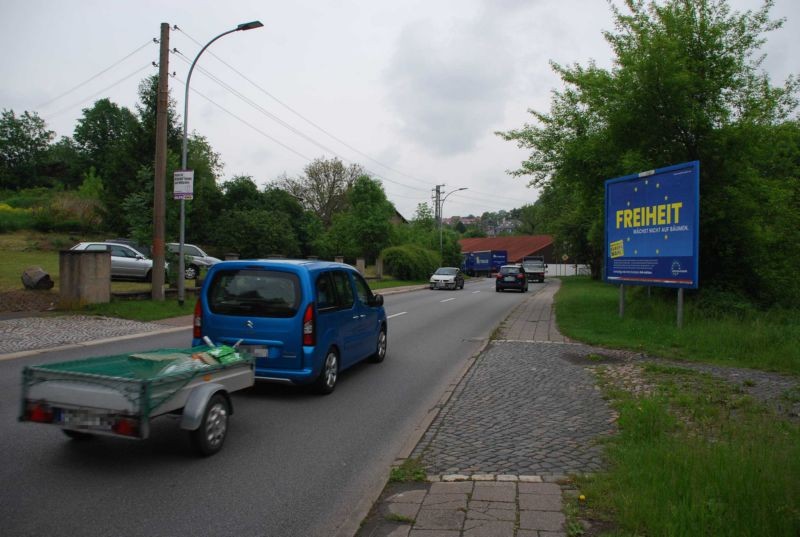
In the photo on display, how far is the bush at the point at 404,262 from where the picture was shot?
42.0 meters

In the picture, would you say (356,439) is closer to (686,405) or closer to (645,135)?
(686,405)

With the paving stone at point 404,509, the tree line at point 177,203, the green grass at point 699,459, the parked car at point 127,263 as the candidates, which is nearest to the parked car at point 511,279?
the tree line at point 177,203

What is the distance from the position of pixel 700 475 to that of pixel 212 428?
3.83 meters

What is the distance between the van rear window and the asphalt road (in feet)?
3.58

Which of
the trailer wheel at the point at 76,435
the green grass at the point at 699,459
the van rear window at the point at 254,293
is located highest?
the van rear window at the point at 254,293

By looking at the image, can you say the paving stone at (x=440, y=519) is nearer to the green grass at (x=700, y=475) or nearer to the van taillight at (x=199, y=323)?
the green grass at (x=700, y=475)

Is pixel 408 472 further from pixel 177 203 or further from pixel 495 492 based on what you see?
pixel 177 203

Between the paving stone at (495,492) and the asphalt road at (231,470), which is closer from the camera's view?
the asphalt road at (231,470)

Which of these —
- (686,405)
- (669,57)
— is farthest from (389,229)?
(686,405)

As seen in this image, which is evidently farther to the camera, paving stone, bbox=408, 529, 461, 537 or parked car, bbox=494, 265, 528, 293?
parked car, bbox=494, 265, 528, 293

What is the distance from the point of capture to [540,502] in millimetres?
3957

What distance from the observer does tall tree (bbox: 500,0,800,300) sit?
1520 centimetres

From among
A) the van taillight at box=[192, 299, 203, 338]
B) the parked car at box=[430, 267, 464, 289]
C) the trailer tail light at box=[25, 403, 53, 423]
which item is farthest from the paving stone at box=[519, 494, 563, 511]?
the parked car at box=[430, 267, 464, 289]

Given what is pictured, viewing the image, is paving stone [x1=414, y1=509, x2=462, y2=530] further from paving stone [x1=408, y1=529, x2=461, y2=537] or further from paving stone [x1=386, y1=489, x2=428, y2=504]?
paving stone [x1=386, y1=489, x2=428, y2=504]
